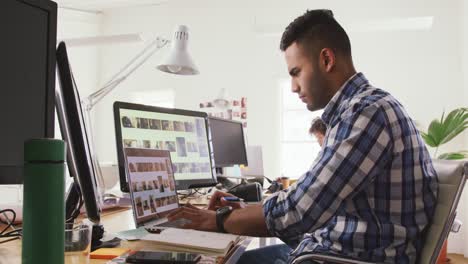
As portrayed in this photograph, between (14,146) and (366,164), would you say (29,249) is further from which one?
(366,164)

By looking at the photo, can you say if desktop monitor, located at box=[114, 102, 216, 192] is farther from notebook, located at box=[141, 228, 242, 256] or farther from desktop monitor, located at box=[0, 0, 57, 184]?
desktop monitor, located at box=[0, 0, 57, 184]

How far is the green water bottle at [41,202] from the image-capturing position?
523 millimetres

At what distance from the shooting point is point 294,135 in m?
5.19

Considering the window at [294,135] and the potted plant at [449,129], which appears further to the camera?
the window at [294,135]

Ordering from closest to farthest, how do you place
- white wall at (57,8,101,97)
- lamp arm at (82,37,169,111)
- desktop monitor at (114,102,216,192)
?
desktop monitor at (114,102,216,192), lamp arm at (82,37,169,111), white wall at (57,8,101,97)

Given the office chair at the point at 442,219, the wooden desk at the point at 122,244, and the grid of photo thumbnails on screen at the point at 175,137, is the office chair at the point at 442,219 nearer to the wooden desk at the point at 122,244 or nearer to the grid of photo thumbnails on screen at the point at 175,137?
the wooden desk at the point at 122,244

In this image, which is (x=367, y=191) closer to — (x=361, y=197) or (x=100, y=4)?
(x=361, y=197)

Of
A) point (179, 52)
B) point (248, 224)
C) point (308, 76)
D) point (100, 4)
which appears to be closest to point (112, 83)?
point (179, 52)

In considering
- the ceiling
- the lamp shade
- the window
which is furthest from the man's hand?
the ceiling

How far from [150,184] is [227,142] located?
135 cm

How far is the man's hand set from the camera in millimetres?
1131

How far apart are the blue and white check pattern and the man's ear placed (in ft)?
0.73

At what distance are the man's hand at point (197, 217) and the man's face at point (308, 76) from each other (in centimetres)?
50

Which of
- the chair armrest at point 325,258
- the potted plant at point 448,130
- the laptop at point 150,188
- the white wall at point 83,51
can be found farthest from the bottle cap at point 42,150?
the white wall at point 83,51
